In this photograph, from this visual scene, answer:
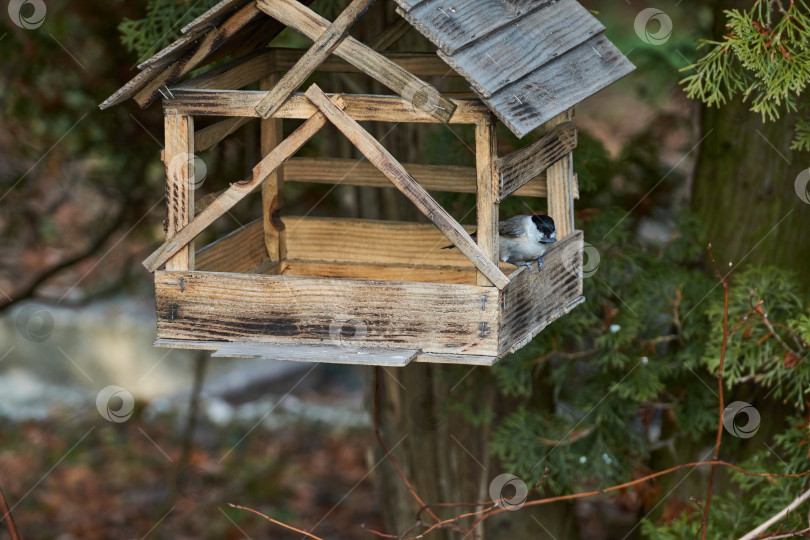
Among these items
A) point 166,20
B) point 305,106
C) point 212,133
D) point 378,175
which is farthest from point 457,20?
point 166,20

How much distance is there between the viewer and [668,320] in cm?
396

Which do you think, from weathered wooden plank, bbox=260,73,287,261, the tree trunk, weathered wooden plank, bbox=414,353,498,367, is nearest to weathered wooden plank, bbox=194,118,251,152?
weathered wooden plank, bbox=260,73,287,261

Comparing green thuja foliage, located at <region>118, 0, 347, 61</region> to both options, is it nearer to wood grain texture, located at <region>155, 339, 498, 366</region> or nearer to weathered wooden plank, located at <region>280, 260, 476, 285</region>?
weathered wooden plank, located at <region>280, 260, 476, 285</region>

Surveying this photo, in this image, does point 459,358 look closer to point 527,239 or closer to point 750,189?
point 527,239

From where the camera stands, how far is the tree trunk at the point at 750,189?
12.5 feet

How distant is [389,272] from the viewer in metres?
3.32

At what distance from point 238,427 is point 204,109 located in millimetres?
5201

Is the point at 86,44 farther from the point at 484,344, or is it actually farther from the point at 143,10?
the point at 484,344

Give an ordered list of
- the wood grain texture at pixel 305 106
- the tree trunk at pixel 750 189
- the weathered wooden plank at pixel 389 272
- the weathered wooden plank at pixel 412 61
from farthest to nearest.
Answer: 1. the tree trunk at pixel 750 189
2. the weathered wooden plank at pixel 389 272
3. the weathered wooden plank at pixel 412 61
4. the wood grain texture at pixel 305 106

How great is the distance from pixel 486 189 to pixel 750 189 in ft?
6.03

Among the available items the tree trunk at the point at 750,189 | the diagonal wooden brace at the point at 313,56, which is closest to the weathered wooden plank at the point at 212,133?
the diagonal wooden brace at the point at 313,56

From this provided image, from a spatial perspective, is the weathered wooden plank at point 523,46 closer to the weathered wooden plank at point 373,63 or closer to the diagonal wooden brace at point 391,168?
the weathered wooden plank at point 373,63

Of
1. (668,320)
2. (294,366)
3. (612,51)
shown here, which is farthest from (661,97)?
(294,366)

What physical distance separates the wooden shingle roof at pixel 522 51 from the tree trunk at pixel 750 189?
1.30 meters
